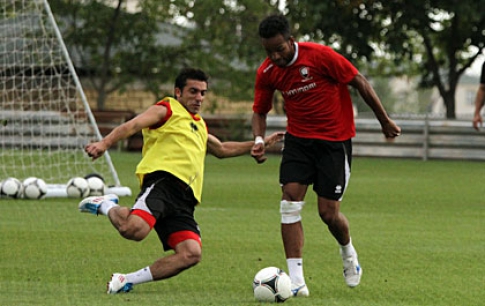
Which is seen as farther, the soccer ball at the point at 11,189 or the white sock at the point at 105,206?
the soccer ball at the point at 11,189

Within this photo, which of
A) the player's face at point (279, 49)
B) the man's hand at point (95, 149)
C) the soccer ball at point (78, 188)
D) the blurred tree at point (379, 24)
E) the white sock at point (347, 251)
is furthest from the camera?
the blurred tree at point (379, 24)

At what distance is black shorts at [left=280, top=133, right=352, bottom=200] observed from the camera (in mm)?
9703

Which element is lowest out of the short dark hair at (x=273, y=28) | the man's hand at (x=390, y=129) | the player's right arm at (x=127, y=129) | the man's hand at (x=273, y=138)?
the man's hand at (x=273, y=138)

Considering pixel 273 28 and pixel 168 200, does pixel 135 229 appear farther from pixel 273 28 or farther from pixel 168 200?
pixel 273 28

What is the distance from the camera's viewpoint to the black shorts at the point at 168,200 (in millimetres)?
9156

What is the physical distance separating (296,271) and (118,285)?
4.46 ft

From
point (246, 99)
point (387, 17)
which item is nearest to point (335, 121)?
point (387, 17)

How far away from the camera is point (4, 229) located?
1396cm

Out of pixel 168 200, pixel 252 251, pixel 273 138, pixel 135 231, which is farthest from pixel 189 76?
pixel 252 251

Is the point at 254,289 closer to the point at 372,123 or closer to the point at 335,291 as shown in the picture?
the point at 335,291

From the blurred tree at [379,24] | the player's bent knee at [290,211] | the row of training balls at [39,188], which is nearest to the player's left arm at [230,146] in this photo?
the player's bent knee at [290,211]

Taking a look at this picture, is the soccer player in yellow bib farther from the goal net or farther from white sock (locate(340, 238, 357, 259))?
the goal net

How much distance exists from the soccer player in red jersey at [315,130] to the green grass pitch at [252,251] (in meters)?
0.49

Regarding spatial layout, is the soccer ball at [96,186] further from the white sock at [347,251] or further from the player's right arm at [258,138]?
the white sock at [347,251]
